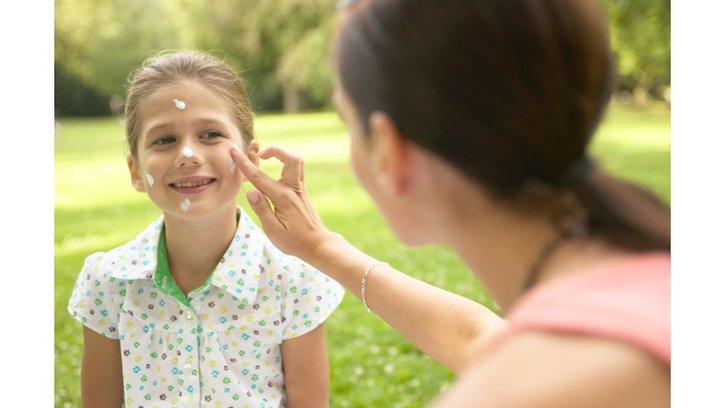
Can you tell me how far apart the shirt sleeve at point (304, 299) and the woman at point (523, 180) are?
775mm

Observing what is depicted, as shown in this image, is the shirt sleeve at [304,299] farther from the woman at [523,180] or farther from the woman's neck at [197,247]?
the woman at [523,180]

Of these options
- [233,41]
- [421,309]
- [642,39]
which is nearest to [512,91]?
[421,309]

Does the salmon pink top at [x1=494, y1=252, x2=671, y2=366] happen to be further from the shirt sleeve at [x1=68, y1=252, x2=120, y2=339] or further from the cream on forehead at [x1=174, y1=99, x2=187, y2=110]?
the shirt sleeve at [x1=68, y1=252, x2=120, y2=339]

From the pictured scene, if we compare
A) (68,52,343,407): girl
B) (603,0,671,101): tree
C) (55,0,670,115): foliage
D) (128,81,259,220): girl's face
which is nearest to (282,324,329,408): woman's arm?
(68,52,343,407): girl

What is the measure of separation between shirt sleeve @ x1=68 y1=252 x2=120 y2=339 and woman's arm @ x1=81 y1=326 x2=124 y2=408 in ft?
0.07

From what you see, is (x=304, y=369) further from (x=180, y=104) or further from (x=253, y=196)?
(x=180, y=104)

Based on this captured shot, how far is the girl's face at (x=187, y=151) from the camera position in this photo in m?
1.49

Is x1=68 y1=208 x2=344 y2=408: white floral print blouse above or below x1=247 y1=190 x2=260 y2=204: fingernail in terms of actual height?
below

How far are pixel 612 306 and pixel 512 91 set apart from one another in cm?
21

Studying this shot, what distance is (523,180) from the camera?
779mm

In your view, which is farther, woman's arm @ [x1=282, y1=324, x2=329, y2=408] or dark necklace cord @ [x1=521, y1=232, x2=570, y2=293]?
woman's arm @ [x1=282, y1=324, x2=329, y2=408]

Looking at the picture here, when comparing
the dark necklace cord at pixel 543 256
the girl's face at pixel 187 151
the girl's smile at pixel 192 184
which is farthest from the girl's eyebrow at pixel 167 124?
the dark necklace cord at pixel 543 256

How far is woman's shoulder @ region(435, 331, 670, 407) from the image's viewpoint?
0.65m
